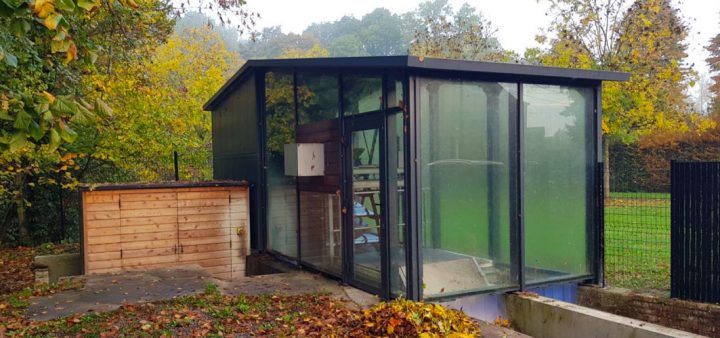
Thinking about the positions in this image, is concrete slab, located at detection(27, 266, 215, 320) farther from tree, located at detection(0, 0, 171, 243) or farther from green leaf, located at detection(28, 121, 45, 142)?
green leaf, located at detection(28, 121, 45, 142)

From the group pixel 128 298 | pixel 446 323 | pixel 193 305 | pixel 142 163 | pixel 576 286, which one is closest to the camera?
pixel 446 323

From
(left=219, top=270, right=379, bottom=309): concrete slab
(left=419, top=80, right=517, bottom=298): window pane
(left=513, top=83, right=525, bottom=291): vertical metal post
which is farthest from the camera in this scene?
(left=513, top=83, right=525, bottom=291): vertical metal post

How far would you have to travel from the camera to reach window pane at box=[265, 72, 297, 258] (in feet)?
27.3

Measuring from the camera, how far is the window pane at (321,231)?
23.1 feet

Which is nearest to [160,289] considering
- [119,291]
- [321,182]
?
[119,291]

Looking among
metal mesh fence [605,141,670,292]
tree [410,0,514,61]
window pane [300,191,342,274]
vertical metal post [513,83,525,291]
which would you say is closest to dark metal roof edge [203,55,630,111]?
vertical metal post [513,83,525,291]

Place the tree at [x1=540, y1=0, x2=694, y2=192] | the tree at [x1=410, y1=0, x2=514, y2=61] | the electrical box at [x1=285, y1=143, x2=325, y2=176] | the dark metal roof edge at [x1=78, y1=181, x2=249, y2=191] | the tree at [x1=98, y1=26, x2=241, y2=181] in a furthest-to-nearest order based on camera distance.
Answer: the tree at [x1=410, y1=0, x2=514, y2=61] → the tree at [x1=540, y1=0, x2=694, y2=192] → the tree at [x1=98, y1=26, x2=241, y2=181] → the dark metal roof edge at [x1=78, y1=181, x2=249, y2=191] → the electrical box at [x1=285, y1=143, x2=325, y2=176]

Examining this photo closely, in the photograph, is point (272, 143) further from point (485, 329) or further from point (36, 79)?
point (485, 329)

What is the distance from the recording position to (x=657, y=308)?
20.5ft

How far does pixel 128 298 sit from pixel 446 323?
3664mm

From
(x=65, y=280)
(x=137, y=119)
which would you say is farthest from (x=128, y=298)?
(x=137, y=119)

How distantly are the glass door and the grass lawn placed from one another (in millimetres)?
3388

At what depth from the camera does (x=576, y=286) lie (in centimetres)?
700

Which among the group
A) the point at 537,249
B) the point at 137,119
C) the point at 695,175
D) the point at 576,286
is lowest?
the point at 576,286
